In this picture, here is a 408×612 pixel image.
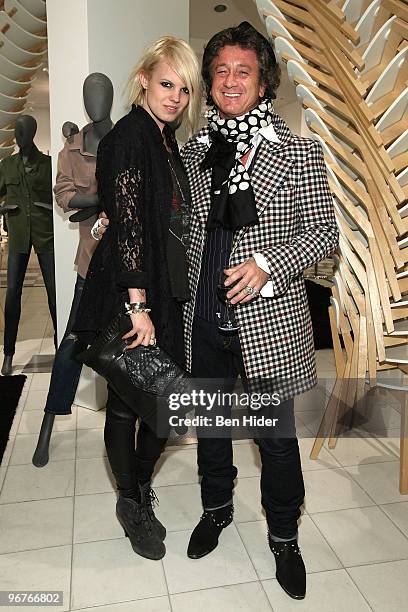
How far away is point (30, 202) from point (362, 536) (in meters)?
2.91

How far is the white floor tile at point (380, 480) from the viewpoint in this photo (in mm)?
2402

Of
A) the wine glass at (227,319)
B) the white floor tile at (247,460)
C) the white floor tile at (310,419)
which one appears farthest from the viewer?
the white floor tile at (310,419)

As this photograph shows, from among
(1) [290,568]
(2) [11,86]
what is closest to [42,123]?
(2) [11,86]

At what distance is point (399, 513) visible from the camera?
7.47 feet

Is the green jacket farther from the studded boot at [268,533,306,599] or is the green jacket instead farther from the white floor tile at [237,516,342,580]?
the studded boot at [268,533,306,599]

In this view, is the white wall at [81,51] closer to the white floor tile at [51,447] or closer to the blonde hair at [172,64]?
the white floor tile at [51,447]

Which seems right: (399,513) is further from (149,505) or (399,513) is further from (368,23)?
(368,23)

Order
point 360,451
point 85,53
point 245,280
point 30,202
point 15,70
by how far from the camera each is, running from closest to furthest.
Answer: point 245,280, point 360,451, point 85,53, point 30,202, point 15,70

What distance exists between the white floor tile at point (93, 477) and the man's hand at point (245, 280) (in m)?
1.27

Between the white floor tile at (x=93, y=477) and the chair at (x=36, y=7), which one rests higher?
the chair at (x=36, y=7)

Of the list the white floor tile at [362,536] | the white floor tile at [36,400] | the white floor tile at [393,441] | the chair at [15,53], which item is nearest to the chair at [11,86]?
the chair at [15,53]

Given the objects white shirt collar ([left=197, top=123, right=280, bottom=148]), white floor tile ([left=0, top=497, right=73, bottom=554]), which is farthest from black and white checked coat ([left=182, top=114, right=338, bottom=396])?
white floor tile ([left=0, top=497, right=73, bottom=554])

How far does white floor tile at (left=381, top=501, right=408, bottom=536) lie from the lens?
7.19ft

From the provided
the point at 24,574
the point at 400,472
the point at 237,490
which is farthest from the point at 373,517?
the point at 24,574
